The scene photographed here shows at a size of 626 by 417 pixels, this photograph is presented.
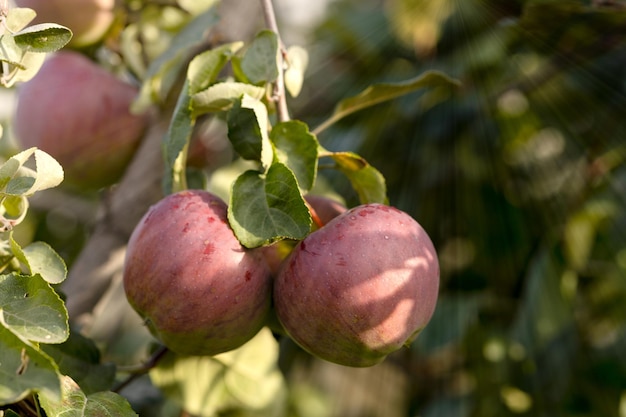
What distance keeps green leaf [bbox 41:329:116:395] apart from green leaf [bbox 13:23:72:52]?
24cm

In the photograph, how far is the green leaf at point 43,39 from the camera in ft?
1.61

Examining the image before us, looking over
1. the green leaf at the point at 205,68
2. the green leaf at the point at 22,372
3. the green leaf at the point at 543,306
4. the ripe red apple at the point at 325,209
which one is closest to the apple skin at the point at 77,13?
the green leaf at the point at 205,68

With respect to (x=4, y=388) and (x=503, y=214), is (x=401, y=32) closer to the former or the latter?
(x=503, y=214)

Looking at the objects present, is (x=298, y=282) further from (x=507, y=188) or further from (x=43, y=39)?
(x=507, y=188)

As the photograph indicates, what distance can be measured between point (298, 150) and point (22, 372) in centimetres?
28

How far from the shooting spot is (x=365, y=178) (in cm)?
65

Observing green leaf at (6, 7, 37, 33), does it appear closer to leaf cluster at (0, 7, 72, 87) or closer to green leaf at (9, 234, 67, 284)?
leaf cluster at (0, 7, 72, 87)

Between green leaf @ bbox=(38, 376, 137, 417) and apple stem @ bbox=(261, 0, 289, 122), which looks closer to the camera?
green leaf @ bbox=(38, 376, 137, 417)

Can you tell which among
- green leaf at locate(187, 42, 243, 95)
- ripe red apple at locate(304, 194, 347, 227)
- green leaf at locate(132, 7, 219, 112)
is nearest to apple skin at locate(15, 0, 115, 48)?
green leaf at locate(132, 7, 219, 112)

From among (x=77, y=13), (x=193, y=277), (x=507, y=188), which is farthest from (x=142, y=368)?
(x=507, y=188)

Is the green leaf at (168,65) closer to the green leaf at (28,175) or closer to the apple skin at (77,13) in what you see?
the apple skin at (77,13)

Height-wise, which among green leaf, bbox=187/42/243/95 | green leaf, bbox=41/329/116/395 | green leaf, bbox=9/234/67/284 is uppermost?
green leaf, bbox=187/42/243/95

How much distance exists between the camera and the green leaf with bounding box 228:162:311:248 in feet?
1.77

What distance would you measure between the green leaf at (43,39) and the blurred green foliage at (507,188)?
0.72 m
